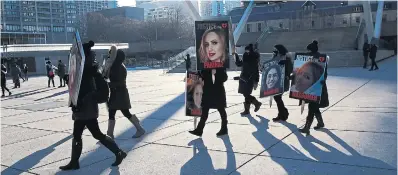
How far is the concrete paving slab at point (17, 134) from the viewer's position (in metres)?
7.35

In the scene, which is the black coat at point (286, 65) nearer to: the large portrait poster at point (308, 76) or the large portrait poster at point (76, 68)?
the large portrait poster at point (308, 76)

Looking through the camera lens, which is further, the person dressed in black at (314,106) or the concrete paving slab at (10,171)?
the person dressed in black at (314,106)

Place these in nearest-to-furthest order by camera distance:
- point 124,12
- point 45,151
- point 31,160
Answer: point 31,160 < point 45,151 < point 124,12

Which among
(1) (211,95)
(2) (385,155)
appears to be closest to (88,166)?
(1) (211,95)

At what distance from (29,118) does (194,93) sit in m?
4.99

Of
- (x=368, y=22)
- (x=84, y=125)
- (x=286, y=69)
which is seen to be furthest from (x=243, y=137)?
(x=368, y=22)

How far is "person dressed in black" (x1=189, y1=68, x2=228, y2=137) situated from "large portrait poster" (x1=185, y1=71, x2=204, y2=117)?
0.77 ft

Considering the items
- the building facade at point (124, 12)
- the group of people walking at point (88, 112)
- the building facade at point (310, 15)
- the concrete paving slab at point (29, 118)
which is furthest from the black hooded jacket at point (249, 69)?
the building facade at point (124, 12)

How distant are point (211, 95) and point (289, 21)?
62.7 meters

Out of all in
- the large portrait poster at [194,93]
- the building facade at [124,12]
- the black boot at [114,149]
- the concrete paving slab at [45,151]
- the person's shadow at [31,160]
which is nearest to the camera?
the black boot at [114,149]

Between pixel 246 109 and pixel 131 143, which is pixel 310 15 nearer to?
pixel 246 109

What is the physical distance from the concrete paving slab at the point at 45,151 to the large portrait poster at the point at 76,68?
112 centimetres

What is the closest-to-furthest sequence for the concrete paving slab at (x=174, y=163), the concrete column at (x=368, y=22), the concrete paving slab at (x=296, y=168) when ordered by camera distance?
1. the concrete paving slab at (x=296, y=168)
2. the concrete paving slab at (x=174, y=163)
3. the concrete column at (x=368, y=22)

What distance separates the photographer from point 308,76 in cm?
695
